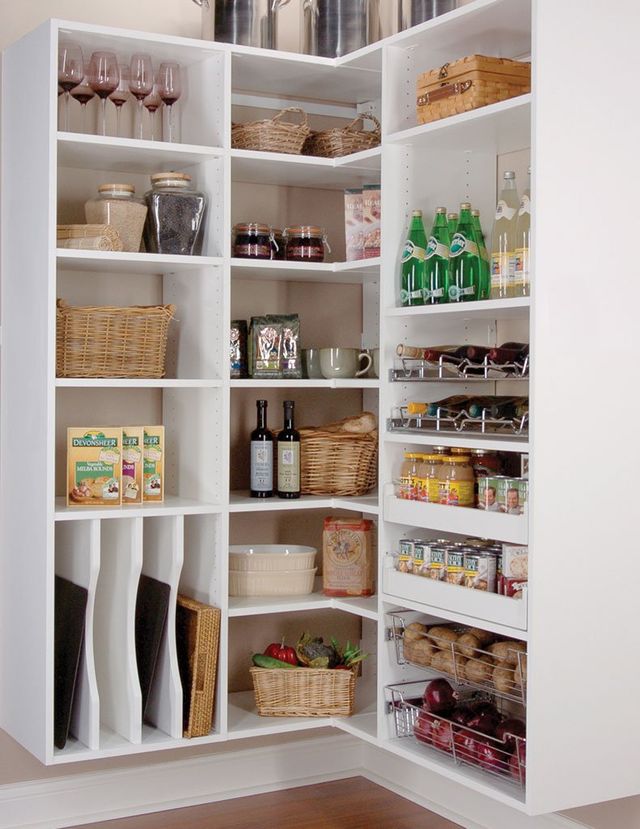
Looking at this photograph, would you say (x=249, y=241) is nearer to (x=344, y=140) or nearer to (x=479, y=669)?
(x=344, y=140)

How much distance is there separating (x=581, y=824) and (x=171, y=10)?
2.52 m

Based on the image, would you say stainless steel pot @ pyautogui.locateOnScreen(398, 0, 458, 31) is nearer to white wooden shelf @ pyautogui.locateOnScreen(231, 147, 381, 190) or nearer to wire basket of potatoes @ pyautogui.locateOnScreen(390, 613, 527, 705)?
white wooden shelf @ pyautogui.locateOnScreen(231, 147, 381, 190)

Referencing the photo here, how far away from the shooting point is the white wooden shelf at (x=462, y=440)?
97.6 inches

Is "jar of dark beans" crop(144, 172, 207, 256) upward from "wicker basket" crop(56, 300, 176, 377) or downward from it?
upward

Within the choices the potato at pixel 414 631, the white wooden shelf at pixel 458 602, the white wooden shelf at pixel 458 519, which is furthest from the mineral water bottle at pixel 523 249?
the potato at pixel 414 631

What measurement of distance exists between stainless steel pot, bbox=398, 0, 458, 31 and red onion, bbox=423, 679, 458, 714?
1732mm

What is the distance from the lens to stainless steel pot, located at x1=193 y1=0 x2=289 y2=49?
3.11m

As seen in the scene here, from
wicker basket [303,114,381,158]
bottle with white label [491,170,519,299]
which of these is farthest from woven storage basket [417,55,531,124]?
wicker basket [303,114,381,158]

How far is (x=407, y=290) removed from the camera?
2887 millimetres

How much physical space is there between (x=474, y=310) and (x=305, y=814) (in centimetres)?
164

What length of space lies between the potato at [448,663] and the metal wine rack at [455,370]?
66 cm

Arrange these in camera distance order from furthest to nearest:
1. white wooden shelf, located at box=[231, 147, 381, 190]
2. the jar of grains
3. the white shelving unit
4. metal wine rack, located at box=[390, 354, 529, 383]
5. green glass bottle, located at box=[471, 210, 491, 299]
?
white wooden shelf, located at box=[231, 147, 381, 190] → the jar of grains → green glass bottle, located at box=[471, 210, 491, 299] → metal wine rack, located at box=[390, 354, 529, 383] → the white shelving unit

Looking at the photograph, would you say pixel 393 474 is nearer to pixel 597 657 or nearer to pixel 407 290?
pixel 407 290

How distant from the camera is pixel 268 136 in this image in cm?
312
